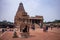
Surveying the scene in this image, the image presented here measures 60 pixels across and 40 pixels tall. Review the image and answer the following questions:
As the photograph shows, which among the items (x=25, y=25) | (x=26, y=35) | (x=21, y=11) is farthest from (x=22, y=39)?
(x=21, y=11)

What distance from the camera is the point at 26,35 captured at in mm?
7875

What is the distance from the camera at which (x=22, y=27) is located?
336 inches

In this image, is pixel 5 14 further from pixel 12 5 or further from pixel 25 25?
pixel 25 25

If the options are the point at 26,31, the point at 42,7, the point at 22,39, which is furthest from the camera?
the point at 26,31

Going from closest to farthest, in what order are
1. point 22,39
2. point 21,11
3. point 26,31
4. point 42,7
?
point 22,39 < point 42,7 < point 26,31 < point 21,11

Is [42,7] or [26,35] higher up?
[42,7]

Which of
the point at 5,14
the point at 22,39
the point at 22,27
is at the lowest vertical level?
the point at 22,39

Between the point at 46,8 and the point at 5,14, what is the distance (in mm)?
2110

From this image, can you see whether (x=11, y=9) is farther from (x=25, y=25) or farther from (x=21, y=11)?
(x=21, y=11)

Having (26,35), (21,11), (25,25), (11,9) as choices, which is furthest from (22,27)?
(21,11)

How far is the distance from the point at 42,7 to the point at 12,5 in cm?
149

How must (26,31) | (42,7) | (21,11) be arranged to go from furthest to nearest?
(21,11) < (26,31) < (42,7)

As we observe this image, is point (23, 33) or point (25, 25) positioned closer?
point (23, 33)

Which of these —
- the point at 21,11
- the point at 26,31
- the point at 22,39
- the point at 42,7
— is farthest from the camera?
the point at 21,11
